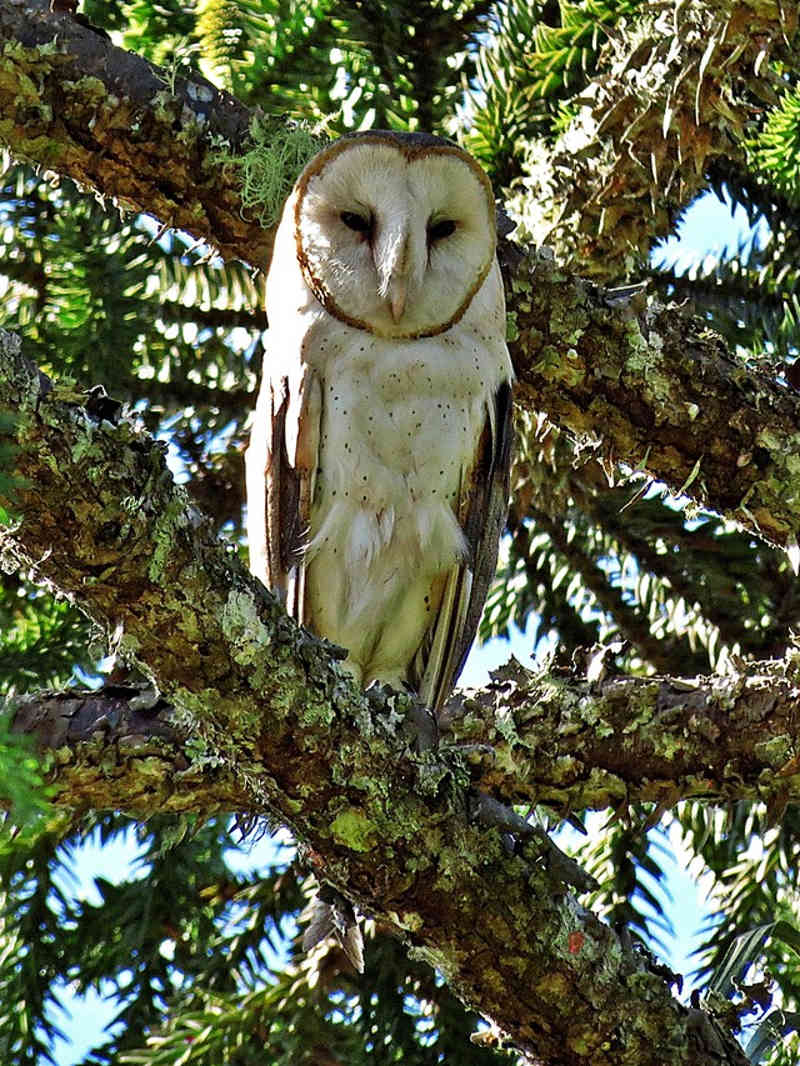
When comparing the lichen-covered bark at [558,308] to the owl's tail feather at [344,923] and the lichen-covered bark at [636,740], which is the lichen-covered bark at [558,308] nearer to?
the lichen-covered bark at [636,740]

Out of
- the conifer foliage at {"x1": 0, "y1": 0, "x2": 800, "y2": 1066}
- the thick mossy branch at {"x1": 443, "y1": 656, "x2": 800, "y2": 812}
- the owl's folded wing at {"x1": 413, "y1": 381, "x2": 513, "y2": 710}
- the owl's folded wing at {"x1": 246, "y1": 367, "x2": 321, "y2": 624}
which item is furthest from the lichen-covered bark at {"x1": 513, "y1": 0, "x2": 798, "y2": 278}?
the thick mossy branch at {"x1": 443, "y1": 656, "x2": 800, "y2": 812}

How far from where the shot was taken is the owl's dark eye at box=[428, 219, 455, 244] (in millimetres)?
2770

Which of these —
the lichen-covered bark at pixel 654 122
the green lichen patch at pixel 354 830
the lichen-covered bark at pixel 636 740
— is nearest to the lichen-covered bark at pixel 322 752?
the green lichen patch at pixel 354 830

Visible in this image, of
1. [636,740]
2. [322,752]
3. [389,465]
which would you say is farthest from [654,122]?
[322,752]

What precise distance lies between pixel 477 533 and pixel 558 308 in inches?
17.2

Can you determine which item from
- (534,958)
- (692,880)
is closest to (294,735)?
(534,958)

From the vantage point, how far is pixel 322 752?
173 cm

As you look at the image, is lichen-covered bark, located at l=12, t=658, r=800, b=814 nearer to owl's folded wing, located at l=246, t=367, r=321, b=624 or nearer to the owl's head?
owl's folded wing, located at l=246, t=367, r=321, b=624

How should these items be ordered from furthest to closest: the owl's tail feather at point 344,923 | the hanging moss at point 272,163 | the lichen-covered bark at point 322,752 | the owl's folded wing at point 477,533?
the owl's folded wing at point 477,533 < the hanging moss at point 272,163 < the owl's tail feather at point 344,923 < the lichen-covered bark at point 322,752

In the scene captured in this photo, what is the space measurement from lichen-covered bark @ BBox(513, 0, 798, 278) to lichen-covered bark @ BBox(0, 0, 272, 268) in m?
0.59

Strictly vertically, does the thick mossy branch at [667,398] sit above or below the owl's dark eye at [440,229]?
below

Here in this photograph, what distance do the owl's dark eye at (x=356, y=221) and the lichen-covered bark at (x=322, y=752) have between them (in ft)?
4.03

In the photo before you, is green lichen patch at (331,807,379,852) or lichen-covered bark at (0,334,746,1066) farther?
green lichen patch at (331,807,379,852)

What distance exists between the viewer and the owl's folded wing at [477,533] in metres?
2.71
